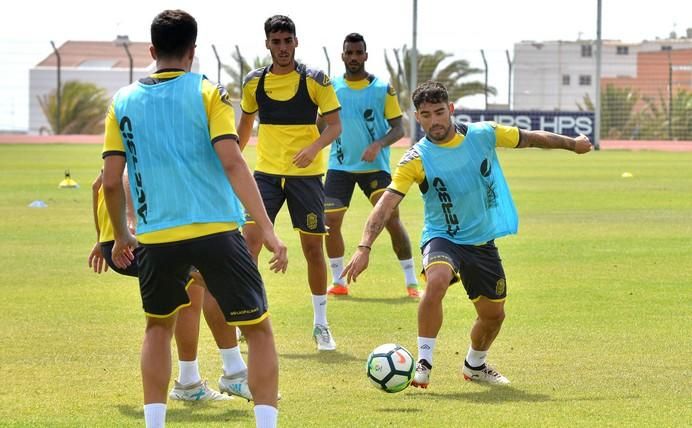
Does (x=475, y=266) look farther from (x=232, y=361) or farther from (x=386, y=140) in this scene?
(x=386, y=140)

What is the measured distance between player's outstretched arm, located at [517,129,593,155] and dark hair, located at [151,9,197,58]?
3.00m

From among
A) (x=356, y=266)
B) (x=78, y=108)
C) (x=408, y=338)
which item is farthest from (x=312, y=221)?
(x=78, y=108)

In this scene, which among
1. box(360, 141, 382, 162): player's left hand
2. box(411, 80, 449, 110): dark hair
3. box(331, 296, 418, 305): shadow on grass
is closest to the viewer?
box(411, 80, 449, 110): dark hair

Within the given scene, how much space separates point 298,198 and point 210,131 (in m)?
4.43

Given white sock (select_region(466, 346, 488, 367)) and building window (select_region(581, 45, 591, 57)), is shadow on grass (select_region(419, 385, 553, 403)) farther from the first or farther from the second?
building window (select_region(581, 45, 591, 57))

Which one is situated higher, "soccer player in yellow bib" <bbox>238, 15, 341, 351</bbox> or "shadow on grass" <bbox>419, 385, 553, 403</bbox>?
"soccer player in yellow bib" <bbox>238, 15, 341, 351</bbox>

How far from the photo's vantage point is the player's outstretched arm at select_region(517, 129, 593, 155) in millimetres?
8781

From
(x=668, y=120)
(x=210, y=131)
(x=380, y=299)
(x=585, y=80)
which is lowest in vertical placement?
(x=668, y=120)

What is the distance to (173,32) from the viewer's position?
6.43 metres

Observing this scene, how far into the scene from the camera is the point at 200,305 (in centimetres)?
824

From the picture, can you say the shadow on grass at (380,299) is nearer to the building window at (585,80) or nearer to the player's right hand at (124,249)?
the player's right hand at (124,249)

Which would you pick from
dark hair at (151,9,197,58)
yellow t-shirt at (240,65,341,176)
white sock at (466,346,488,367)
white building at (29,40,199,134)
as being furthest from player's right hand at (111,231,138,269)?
white building at (29,40,199,134)

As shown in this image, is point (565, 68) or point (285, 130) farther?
point (565, 68)

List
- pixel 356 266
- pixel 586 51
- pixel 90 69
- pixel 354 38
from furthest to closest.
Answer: pixel 586 51 → pixel 90 69 → pixel 354 38 → pixel 356 266
